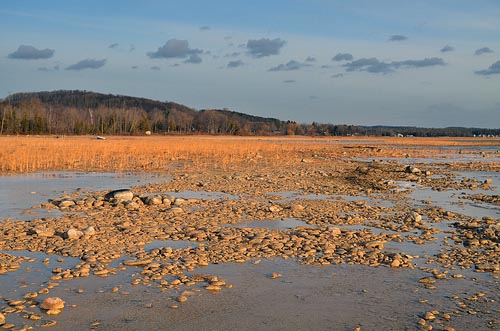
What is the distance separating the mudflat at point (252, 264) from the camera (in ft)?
19.0

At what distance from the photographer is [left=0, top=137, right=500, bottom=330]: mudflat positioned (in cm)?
579

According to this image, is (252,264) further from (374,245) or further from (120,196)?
(120,196)

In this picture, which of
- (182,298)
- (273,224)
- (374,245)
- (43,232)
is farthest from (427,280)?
(43,232)

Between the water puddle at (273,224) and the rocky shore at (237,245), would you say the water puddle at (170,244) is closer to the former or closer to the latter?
the rocky shore at (237,245)

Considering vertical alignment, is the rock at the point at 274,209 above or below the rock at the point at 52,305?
above

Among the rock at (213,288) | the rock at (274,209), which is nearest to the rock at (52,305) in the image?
the rock at (213,288)

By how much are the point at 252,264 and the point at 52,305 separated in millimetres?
3181

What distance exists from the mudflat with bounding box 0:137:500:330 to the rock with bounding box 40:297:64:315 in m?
0.06

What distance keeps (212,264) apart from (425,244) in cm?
423

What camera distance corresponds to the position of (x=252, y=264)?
26.0 ft

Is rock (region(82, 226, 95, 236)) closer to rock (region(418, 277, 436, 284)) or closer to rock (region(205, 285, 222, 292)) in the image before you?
rock (region(205, 285, 222, 292))

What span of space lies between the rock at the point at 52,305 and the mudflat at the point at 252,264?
0.06m

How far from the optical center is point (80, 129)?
101500 millimetres

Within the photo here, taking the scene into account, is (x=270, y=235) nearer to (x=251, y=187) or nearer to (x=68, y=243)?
(x=68, y=243)
